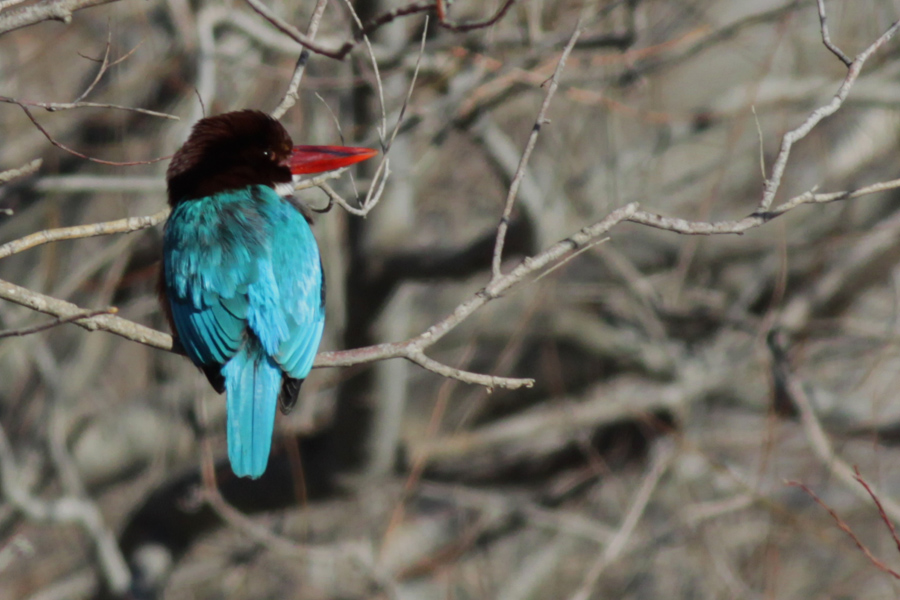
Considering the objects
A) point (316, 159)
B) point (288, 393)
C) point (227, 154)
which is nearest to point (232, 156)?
point (227, 154)

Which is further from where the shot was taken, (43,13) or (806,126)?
(806,126)

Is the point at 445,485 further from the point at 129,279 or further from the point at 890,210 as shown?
the point at 890,210

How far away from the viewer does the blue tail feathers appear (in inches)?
106

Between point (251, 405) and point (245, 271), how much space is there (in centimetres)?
43

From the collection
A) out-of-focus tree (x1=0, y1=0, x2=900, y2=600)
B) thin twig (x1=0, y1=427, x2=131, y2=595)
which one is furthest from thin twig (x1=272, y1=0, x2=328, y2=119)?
thin twig (x1=0, y1=427, x2=131, y2=595)

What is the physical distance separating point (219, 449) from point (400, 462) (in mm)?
1061

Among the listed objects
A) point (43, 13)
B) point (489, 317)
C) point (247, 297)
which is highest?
point (43, 13)

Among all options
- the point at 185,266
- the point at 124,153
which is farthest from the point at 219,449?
the point at 185,266

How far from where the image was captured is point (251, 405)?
110 inches

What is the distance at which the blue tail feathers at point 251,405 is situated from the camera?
270cm

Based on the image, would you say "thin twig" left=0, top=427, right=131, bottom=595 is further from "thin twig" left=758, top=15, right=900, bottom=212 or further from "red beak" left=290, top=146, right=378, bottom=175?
"thin twig" left=758, top=15, right=900, bottom=212

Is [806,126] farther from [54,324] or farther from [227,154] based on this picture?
[227,154]

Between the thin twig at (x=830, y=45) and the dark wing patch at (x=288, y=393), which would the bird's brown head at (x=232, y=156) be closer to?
the dark wing patch at (x=288, y=393)

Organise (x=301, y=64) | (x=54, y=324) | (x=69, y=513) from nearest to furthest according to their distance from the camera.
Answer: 1. (x=54, y=324)
2. (x=301, y=64)
3. (x=69, y=513)
